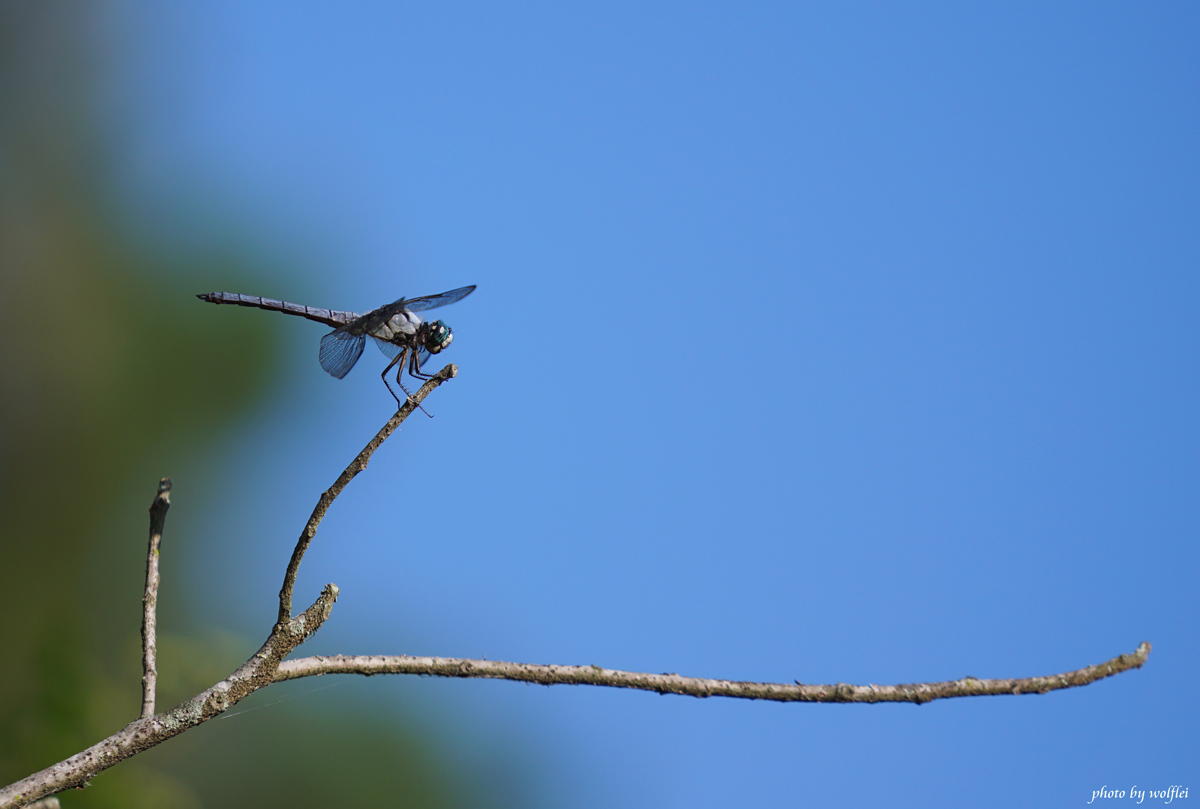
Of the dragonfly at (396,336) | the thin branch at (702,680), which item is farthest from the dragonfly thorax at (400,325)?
the thin branch at (702,680)

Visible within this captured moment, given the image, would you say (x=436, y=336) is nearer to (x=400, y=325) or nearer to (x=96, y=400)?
(x=400, y=325)

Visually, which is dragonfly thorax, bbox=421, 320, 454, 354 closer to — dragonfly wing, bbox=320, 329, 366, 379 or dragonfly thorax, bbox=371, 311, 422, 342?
dragonfly thorax, bbox=371, 311, 422, 342

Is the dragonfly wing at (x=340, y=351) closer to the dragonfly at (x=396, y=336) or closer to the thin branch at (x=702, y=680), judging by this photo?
the dragonfly at (x=396, y=336)

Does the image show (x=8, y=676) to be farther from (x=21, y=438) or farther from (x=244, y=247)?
(x=244, y=247)

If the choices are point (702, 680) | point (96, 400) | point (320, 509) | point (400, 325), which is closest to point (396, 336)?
point (400, 325)

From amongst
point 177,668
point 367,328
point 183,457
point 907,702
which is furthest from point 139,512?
A: point 907,702

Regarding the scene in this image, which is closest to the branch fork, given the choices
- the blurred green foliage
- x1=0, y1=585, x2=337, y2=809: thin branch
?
x1=0, y1=585, x2=337, y2=809: thin branch
